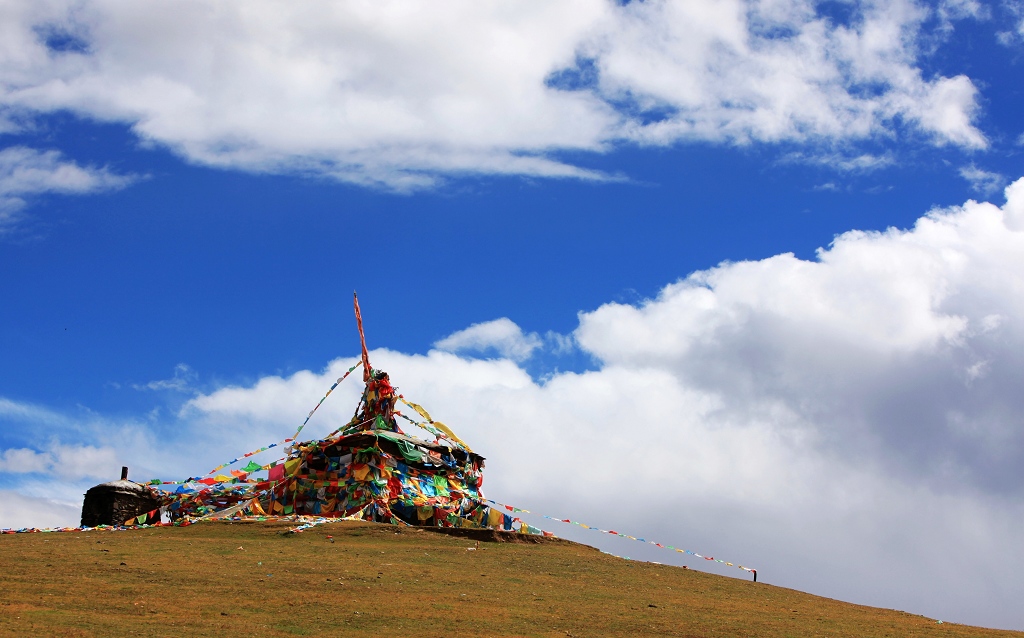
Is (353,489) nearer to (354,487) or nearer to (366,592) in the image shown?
(354,487)

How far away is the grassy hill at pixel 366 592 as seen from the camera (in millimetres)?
18531

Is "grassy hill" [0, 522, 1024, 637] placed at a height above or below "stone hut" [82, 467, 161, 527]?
below

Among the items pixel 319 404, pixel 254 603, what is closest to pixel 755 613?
pixel 254 603

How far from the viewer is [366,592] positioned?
21.7 meters

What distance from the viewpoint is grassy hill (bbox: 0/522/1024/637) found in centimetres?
1853

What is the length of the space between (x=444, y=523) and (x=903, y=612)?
13.4m

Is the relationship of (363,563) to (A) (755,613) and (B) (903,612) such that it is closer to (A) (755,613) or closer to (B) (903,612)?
(A) (755,613)

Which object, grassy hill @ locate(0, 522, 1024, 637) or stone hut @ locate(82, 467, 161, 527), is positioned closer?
grassy hill @ locate(0, 522, 1024, 637)

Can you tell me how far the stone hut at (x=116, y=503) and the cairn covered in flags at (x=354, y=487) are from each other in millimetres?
407

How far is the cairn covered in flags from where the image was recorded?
34188mm

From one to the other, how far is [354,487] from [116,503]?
754 centimetres

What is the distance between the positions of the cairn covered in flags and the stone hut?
0.41 metres

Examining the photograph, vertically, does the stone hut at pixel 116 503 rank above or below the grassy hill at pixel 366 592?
above

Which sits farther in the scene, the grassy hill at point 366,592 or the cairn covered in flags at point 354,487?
the cairn covered in flags at point 354,487
